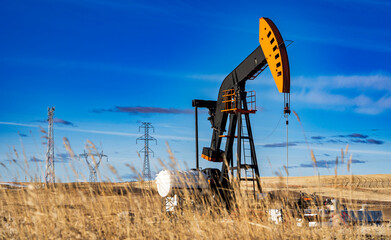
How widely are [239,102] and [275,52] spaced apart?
3250mm

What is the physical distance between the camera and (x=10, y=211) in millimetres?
7812

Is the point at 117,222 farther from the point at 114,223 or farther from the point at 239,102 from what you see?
the point at 239,102

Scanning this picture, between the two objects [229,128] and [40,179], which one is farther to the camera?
[229,128]

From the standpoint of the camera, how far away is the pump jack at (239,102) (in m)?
16.3

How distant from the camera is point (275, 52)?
53.9 feet

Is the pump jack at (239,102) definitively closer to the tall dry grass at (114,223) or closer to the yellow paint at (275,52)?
the yellow paint at (275,52)

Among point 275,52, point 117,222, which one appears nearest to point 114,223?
point 117,222

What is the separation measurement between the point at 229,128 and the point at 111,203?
493 inches

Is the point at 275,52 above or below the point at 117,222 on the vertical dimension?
above

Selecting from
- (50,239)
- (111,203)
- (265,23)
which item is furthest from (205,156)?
(50,239)

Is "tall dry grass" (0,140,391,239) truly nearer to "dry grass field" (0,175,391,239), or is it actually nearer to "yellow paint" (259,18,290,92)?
"dry grass field" (0,175,391,239)

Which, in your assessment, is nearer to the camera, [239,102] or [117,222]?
[117,222]

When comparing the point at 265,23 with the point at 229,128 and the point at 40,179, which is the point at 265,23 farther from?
the point at 40,179

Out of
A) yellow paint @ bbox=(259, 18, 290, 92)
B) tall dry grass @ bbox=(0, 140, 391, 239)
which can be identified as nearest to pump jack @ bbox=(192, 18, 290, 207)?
yellow paint @ bbox=(259, 18, 290, 92)
